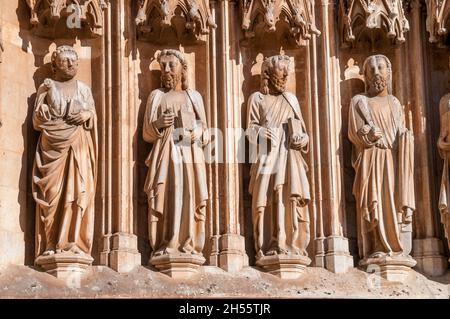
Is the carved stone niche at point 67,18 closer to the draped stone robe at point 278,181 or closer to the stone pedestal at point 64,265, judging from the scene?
the draped stone robe at point 278,181

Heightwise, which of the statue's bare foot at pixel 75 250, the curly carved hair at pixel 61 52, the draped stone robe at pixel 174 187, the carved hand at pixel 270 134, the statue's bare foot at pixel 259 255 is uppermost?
the curly carved hair at pixel 61 52

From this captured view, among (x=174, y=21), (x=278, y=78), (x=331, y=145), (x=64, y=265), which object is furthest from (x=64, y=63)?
(x=331, y=145)

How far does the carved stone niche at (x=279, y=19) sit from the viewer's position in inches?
569

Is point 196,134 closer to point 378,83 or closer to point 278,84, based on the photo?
point 278,84

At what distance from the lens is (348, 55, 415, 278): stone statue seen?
557 inches

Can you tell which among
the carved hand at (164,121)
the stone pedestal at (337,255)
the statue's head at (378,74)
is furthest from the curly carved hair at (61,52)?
the stone pedestal at (337,255)

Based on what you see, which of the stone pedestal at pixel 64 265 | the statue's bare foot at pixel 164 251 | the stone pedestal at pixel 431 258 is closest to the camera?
the stone pedestal at pixel 64 265

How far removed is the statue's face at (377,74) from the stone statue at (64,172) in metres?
3.02

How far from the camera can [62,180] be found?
45.3ft

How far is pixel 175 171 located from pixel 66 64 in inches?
63.5

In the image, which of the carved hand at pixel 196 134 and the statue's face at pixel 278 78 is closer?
the carved hand at pixel 196 134

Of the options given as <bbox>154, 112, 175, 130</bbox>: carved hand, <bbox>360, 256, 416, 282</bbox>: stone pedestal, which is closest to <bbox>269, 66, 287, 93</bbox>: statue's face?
<bbox>154, 112, 175, 130</bbox>: carved hand

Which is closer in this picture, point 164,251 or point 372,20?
point 164,251

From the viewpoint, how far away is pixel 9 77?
1409 cm
